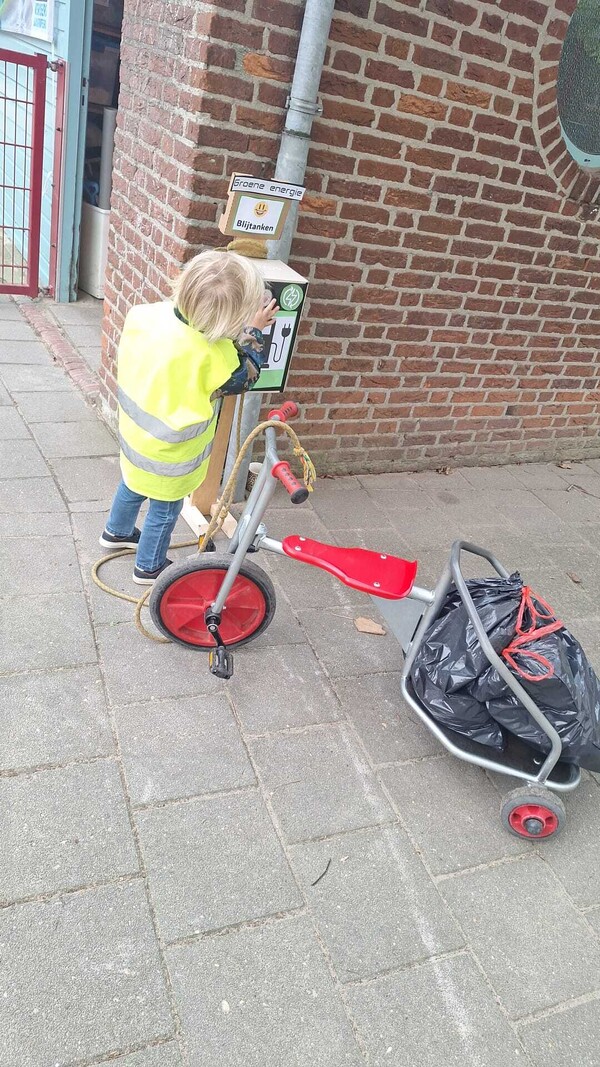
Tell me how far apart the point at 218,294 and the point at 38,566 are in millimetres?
1479

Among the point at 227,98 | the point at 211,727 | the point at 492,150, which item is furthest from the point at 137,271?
the point at 211,727

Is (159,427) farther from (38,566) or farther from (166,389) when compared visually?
(38,566)

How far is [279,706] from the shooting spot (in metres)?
2.90

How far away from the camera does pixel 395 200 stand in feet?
13.0

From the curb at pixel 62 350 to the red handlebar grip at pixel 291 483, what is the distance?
2735mm

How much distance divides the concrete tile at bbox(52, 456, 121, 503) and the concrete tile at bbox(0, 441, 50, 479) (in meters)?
0.08

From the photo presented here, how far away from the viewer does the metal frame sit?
2449 millimetres

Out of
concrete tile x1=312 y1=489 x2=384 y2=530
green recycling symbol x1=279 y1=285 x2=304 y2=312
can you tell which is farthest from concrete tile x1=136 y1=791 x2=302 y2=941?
green recycling symbol x1=279 y1=285 x2=304 y2=312

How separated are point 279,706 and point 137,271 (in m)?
2.58

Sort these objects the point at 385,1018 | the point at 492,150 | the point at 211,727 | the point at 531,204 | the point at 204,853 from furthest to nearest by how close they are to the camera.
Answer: the point at 531,204 → the point at 492,150 → the point at 211,727 → the point at 204,853 → the point at 385,1018

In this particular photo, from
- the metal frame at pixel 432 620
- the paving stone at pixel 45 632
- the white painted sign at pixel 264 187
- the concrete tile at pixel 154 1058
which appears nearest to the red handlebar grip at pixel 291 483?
the metal frame at pixel 432 620

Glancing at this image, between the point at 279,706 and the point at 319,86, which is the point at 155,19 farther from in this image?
the point at 279,706

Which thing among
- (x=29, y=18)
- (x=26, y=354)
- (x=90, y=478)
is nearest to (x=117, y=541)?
(x=90, y=478)

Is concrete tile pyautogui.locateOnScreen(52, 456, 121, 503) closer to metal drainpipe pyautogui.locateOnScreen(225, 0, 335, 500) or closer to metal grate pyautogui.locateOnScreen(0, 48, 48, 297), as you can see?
metal drainpipe pyautogui.locateOnScreen(225, 0, 335, 500)
